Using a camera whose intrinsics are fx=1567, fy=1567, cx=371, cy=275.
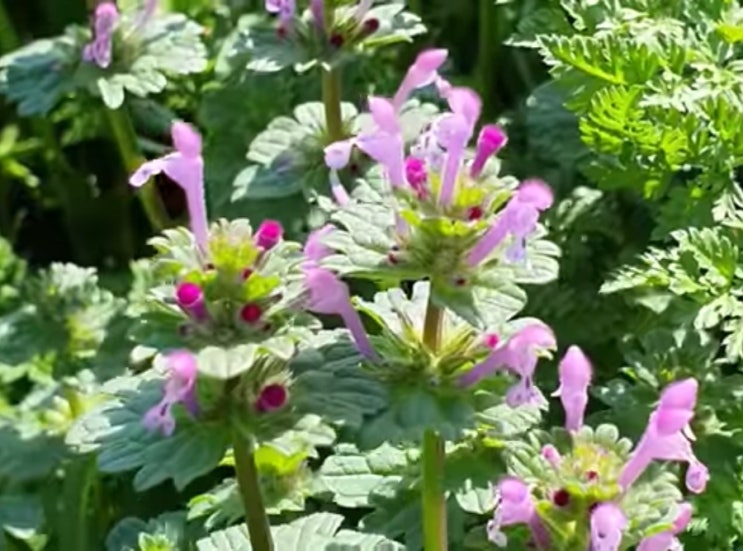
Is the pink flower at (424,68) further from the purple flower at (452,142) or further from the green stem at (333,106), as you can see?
the green stem at (333,106)

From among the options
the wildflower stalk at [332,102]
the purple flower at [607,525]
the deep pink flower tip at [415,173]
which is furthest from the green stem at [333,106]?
the purple flower at [607,525]

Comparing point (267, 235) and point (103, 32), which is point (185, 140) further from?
point (103, 32)

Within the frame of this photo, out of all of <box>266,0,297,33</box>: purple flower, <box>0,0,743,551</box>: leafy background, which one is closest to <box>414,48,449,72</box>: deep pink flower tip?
<box>0,0,743,551</box>: leafy background

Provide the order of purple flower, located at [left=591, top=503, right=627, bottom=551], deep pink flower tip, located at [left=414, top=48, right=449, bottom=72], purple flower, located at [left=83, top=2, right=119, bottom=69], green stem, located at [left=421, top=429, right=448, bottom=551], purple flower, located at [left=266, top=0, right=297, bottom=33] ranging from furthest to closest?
1. purple flower, located at [left=83, top=2, right=119, bottom=69]
2. purple flower, located at [left=266, top=0, right=297, bottom=33]
3. deep pink flower tip, located at [left=414, top=48, right=449, bottom=72]
4. green stem, located at [left=421, top=429, right=448, bottom=551]
5. purple flower, located at [left=591, top=503, right=627, bottom=551]

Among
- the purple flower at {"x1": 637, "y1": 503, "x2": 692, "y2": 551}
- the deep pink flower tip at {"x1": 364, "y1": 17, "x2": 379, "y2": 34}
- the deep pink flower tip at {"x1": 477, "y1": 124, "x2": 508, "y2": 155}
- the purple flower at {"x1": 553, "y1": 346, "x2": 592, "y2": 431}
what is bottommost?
the purple flower at {"x1": 637, "y1": 503, "x2": 692, "y2": 551}

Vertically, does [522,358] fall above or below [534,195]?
below

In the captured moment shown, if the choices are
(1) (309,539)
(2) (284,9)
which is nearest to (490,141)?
(1) (309,539)

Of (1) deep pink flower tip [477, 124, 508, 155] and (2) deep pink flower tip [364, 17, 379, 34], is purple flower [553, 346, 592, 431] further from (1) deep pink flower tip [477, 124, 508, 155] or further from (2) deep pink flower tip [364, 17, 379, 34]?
(2) deep pink flower tip [364, 17, 379, 34]
